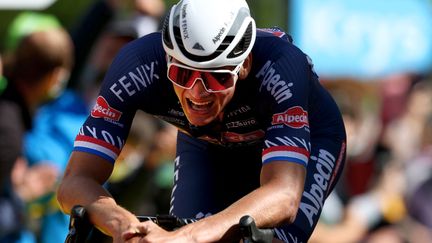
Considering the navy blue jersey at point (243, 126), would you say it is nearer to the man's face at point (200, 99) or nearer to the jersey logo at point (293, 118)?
the jersey logo at point (293, 118)

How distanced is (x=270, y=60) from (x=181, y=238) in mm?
1268

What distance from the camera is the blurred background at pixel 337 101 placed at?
1074cm

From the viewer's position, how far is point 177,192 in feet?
25.8

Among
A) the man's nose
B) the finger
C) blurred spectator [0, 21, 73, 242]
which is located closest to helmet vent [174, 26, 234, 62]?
the man's nose

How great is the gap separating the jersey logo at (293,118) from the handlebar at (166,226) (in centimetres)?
69

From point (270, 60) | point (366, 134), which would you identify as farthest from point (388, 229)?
point (270, 60)

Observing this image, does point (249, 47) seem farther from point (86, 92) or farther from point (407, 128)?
point (407, 128)

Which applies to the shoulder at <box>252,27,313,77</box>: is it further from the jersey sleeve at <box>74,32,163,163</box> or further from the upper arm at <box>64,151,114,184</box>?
the upper arm at <box>64,151,114,184</box>

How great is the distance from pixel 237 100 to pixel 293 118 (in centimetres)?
41

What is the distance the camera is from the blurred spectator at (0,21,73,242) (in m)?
9.60

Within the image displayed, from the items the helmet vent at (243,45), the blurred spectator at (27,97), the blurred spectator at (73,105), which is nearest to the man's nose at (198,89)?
the helmet vent at (243,45)

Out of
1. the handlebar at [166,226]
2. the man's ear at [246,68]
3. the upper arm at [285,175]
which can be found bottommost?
the handlebar at [166,226]

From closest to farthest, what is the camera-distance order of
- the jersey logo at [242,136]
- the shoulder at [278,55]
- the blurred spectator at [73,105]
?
the shoulder at [278,55]
the jersey logo at [242,136]
the blurred spectator at [73,105]

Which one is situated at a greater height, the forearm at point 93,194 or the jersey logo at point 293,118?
the jersey logo at point 293,118
